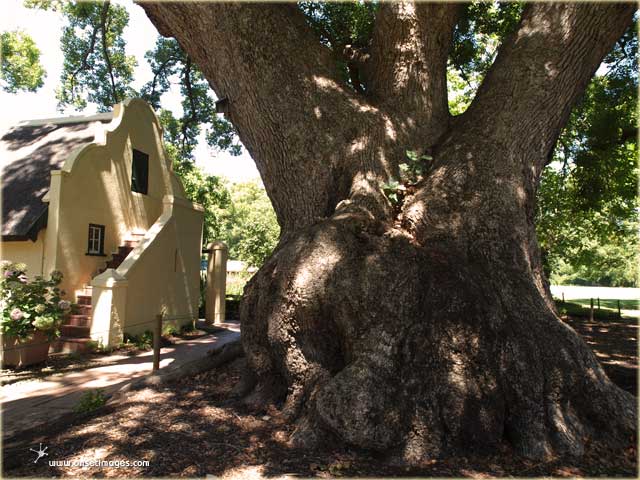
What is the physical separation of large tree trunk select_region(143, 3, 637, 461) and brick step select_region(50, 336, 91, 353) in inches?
249

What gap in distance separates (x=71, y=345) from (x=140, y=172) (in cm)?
616

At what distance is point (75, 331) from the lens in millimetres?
10258

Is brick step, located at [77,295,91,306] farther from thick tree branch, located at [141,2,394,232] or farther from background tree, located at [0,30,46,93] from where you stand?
background tree, located at [0,30,46,93]

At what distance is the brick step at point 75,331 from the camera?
10.2 metres

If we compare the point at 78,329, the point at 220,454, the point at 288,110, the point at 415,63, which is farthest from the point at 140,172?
the point at 220,454

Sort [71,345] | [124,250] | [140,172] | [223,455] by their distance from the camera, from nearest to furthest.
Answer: [223,455]
[71,345]
[124,250]
[140,172]

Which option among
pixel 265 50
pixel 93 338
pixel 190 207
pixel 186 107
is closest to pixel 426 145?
pixel 265 50

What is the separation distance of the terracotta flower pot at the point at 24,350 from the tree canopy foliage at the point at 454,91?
24.3ft

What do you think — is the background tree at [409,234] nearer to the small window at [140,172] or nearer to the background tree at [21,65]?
the small window at [140,172]

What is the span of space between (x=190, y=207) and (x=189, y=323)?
12.3 feet

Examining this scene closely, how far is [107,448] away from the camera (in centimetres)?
387

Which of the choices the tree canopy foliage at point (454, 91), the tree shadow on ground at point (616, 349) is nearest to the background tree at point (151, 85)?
the tree canopy foliage at point (454, 91)

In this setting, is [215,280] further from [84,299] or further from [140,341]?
[84,299]

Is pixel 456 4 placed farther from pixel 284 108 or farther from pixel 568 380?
pixel 568 380
